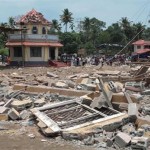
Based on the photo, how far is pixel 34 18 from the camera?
45.8 m

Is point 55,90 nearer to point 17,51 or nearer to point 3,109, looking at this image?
point 3,109

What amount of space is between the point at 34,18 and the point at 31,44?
14.3ft

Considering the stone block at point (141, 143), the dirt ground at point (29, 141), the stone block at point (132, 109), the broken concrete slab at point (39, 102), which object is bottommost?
the dirt ground at point (29, 141)

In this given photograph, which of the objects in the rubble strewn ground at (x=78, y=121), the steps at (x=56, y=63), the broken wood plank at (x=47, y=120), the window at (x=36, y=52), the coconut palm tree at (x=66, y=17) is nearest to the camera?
the rubble strewn ground at (x=78, y=121)

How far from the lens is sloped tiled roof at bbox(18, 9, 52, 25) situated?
45.4 metres

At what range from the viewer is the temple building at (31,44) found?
43.2 m

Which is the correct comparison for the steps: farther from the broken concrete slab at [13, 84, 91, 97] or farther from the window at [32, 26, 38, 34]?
the broken concrete slab at [13, 84, 91, 97]

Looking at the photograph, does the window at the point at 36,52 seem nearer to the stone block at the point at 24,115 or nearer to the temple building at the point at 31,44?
the temple building at the point at 31,44

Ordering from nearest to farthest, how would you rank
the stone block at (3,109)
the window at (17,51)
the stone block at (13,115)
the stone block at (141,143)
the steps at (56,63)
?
the stone block at (141,143), the stone block at (13,115), the stone block at (3,109), the steps at (56,63), the window at (17,51)

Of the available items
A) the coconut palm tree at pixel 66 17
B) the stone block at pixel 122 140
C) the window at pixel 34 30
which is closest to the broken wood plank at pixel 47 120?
the stone block at pixel 122 140

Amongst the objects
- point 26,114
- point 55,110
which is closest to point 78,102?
point 55,110

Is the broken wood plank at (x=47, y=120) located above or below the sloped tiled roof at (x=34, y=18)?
below

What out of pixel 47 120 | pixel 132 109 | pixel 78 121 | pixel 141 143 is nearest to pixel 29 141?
pixel 47 120

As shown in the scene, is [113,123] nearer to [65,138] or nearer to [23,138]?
[65,138]
